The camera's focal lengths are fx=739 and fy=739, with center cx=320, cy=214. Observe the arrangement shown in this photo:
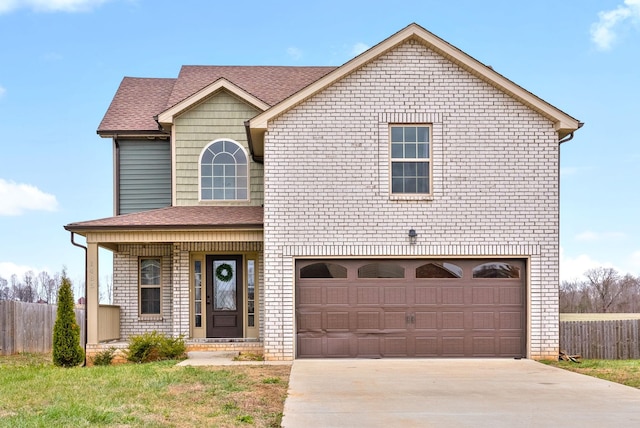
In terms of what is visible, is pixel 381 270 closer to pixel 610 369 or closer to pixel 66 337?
pixel 610 369

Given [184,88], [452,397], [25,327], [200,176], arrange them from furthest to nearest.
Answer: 1. [25,327]
2. [184,88]
3. [200,176]
4. [452,397]

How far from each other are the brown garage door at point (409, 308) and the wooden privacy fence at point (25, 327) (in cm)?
903

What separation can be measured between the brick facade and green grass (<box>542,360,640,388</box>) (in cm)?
73

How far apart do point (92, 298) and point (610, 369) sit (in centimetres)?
1140

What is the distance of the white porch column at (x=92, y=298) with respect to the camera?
17.0 meters

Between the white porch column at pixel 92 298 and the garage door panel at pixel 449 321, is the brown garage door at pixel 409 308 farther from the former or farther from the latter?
the white porch column at pixel 92 298

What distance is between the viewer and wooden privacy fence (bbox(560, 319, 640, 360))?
18.8 metres

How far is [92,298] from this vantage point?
55.8 feet

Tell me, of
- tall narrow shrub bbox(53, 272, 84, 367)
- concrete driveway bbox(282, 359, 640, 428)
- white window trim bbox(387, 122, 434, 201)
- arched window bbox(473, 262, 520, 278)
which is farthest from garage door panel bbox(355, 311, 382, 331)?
tall narrow shrub bbox(53, 272, 84, 367)

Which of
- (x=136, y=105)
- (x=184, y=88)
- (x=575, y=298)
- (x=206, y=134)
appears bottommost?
(x=575, y=298)

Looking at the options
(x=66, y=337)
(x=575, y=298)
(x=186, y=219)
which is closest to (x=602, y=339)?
(x=186, y=219)

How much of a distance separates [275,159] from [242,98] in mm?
4399

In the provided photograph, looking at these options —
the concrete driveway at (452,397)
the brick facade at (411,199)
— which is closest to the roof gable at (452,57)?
the brick facade at (411,199)

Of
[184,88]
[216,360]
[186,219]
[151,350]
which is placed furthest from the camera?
[184,88]
